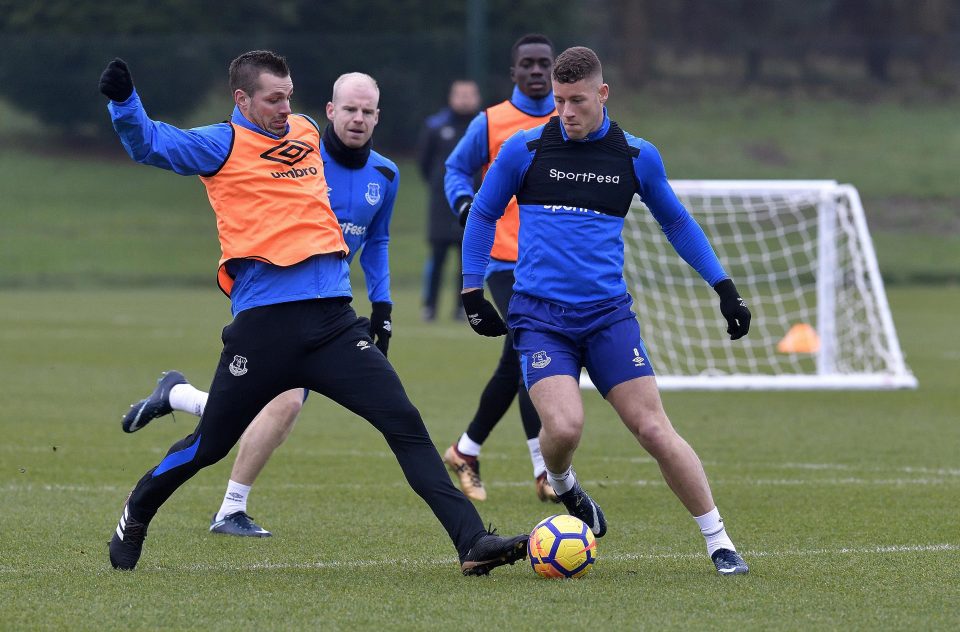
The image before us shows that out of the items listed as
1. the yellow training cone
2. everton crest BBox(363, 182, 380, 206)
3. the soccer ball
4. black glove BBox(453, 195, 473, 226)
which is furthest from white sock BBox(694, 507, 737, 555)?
the yellow training cone

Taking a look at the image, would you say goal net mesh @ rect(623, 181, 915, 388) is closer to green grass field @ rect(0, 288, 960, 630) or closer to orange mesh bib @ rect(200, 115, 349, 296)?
green grass field @ rect(0, 288, 960, 630)

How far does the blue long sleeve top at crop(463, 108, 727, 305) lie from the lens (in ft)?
19.7

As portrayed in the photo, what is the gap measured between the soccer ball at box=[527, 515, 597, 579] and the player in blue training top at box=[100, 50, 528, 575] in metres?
0.18

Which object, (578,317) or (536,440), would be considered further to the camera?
(536,440)

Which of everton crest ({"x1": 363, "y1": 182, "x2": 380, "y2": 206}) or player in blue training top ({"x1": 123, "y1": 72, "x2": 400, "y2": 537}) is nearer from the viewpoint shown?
player in blue training top ({"x1": 123, "y1": 72, "x2": 400, "y2": 537})

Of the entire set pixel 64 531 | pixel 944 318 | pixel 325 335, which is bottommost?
pixel 944 318

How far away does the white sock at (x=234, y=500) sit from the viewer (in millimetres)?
6797

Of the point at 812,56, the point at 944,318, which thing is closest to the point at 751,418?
the point at 944,318

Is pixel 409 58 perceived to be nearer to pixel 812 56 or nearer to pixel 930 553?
pixel 812 56

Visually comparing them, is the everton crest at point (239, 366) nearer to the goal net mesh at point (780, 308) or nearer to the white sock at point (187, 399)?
the white sock at point (187, 399)

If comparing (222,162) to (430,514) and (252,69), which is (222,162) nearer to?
(252,69)

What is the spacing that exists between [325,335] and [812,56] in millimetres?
28673

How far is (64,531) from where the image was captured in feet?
21.9

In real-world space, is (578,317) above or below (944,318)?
above
